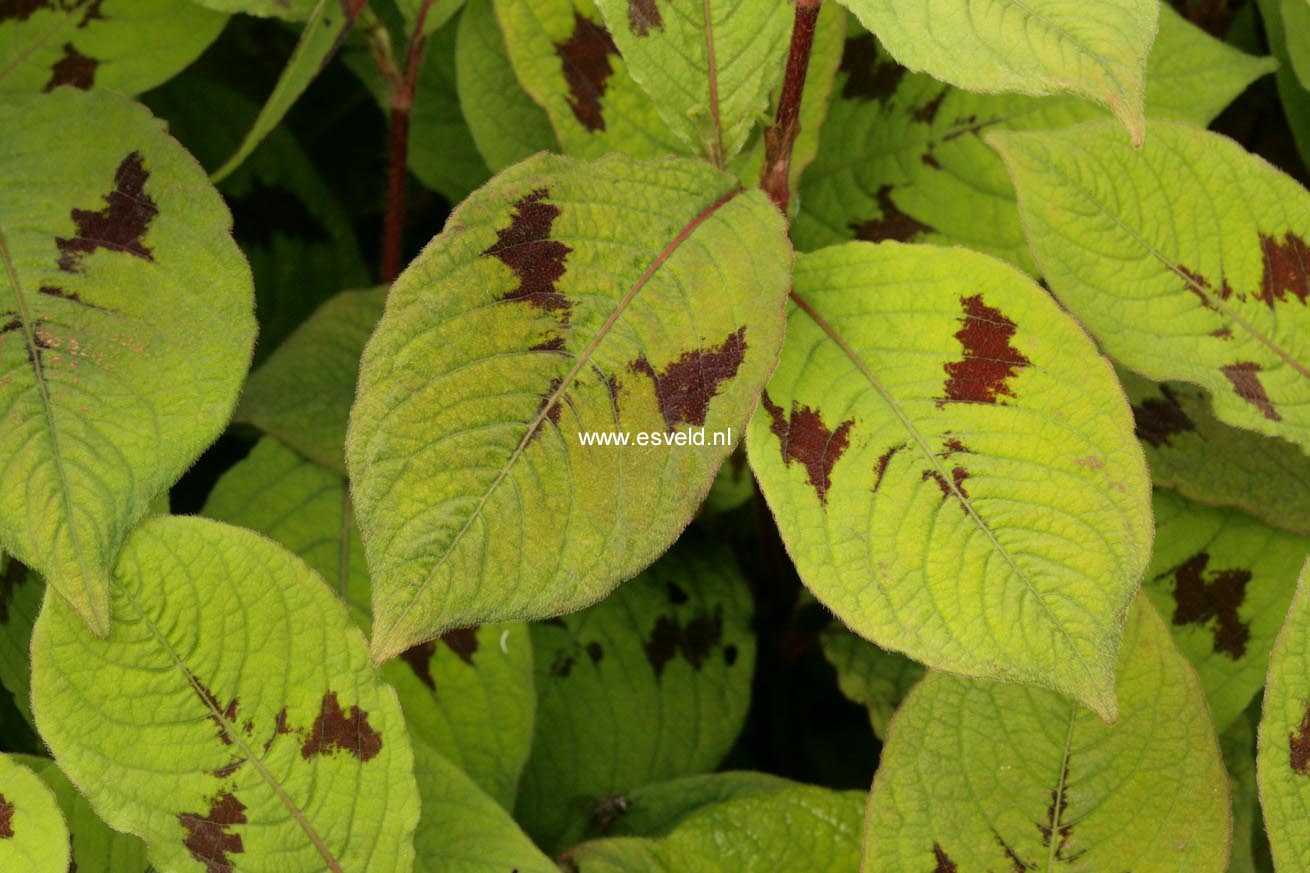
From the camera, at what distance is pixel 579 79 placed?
955 millimetres

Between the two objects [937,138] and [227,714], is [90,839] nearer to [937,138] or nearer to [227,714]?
[227,714]

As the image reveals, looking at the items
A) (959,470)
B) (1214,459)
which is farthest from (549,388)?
(1214,459)

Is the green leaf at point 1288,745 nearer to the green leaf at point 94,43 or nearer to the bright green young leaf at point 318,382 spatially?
the bright green young leaf at point 318,382

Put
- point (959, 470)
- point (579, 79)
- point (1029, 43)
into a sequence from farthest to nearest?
point (579, 79), point (959, 470), point (1029, 43)

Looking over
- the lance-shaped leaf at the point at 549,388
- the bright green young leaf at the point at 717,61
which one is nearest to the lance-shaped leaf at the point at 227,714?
the lance-shaped leaf at the point at 549,388

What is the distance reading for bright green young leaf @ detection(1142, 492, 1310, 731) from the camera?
95 centimetres

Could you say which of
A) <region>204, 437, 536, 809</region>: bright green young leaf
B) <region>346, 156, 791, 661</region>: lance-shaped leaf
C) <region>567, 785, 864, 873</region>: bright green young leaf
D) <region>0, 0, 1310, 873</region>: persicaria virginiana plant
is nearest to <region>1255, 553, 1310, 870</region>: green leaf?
<region>0, 0, 1310, 873</region>: persicaria virginiana plant

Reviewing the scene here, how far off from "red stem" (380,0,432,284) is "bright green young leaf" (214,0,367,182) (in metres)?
0.11

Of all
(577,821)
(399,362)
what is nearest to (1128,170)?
(399,362)

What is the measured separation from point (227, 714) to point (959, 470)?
428 mm

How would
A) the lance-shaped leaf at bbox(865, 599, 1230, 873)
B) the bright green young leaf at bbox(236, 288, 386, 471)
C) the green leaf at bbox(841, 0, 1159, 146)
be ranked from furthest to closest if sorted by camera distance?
the bright green young leaf at bbox(236, 288, 386, 471) < the lance-shaped leaf at bbox(865, 599, 1230, 873) < the green leaf at bbox(841, 0, 1159, 146)

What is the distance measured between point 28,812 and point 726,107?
577 millimetres

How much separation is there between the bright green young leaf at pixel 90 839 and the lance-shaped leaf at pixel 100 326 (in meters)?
0.16

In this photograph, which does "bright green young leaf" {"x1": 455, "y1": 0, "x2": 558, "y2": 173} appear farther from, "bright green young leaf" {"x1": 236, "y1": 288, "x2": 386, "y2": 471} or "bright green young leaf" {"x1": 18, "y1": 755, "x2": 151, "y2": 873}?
"bright green young leaf" {"x1": 18, "y1": 755, "x2": 151, "y2": 873}
